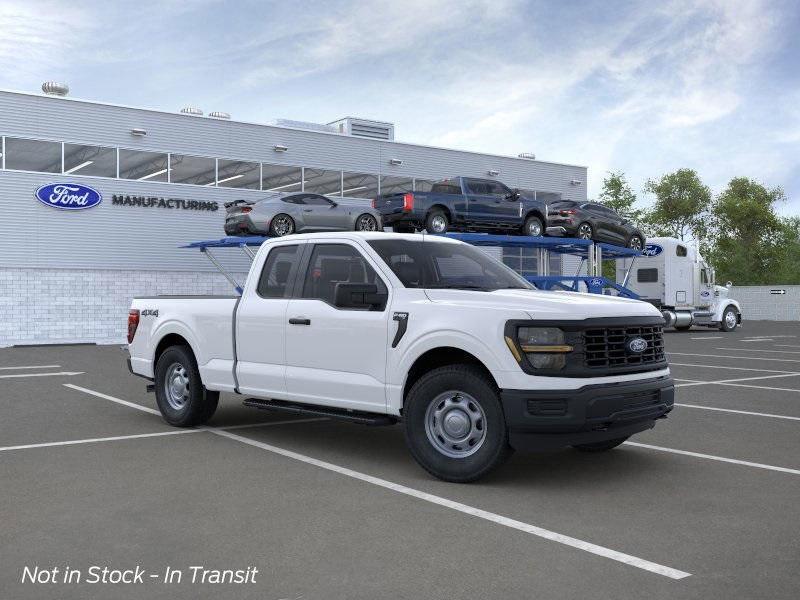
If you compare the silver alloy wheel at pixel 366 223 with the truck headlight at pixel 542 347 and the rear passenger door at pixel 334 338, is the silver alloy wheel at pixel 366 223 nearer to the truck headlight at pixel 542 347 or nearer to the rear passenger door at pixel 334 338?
the rear passenger door at pixel 334 338

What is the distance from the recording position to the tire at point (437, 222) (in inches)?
913

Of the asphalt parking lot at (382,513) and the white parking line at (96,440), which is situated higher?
the white parking line at (96,440)

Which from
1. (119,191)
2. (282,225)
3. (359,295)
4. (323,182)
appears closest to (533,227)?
(282,225)

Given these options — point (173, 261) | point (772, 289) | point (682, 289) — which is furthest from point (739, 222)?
point (173, 261)

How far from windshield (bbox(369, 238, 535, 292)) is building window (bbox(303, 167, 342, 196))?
2525 centimetres

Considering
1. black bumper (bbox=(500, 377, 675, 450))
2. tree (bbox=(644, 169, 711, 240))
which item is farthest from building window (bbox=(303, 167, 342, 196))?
tree (bbox=(644, 169, 711, 240))

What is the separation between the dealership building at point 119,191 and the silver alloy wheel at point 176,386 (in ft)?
65.8

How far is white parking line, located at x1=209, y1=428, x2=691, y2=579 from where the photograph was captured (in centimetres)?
449

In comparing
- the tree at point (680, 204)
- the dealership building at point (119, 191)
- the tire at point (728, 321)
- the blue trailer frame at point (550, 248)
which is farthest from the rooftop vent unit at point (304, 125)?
the tree at point (680, 204)

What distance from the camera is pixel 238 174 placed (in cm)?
3097

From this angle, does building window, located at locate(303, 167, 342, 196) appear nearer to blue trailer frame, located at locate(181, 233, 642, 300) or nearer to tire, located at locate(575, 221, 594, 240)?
blue trailer frame, located at locate(181, 233, 642, 300)

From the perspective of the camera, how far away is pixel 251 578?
4.31m

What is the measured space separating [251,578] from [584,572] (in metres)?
1.70

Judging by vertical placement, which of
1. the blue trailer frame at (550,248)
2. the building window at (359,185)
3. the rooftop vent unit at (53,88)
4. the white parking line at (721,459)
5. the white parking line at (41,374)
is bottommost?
the white parking line at (721,459)
